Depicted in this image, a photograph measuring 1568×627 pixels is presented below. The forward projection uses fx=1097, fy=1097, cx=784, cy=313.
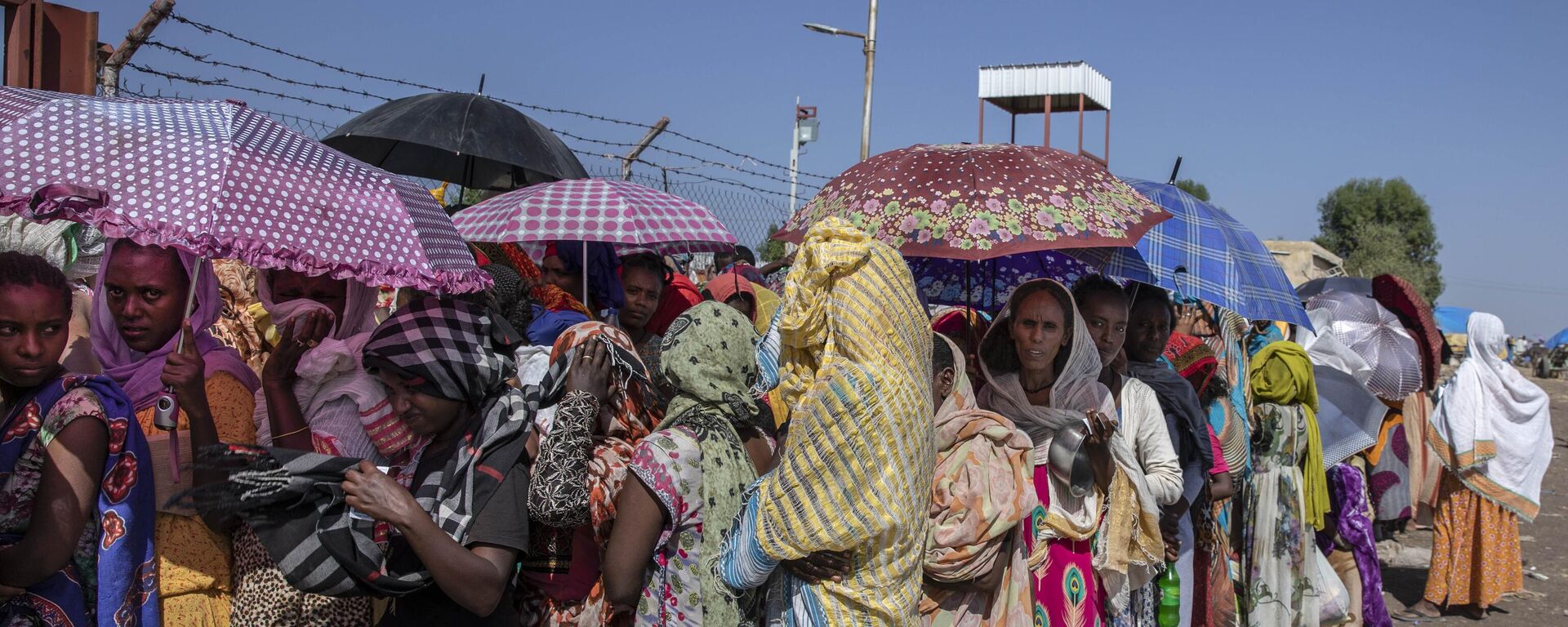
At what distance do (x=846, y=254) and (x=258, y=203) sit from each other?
57.8 inches

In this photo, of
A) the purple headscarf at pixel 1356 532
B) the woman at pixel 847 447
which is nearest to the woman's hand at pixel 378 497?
the woman at pixel 847 447

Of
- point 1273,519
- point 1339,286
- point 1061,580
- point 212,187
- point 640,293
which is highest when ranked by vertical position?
point 1339,286

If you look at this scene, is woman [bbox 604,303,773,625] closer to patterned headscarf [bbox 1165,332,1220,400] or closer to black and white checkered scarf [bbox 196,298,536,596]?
black and white checkered scarf [bbox 196,298,536,596]

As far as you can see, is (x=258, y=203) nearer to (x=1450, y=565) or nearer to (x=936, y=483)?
(x=936, y=483)

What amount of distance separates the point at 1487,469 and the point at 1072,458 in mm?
6100

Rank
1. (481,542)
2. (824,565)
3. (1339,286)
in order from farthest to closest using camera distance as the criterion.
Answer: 1. (1339,286)
2. (824,565)
3. (481,542)

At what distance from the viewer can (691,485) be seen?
116 inches

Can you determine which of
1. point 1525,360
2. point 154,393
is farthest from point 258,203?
point 1525,360

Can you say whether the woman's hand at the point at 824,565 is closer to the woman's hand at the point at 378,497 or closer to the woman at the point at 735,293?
the woman's hand at the point at 378,497

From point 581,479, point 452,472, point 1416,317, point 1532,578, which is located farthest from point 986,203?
point 1532,578

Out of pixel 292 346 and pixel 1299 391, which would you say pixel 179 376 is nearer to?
pixel 292 346

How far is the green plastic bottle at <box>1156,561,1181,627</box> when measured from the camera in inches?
192

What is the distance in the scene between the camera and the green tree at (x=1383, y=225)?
45406mm

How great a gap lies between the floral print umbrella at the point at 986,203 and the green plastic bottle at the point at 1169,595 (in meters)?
1.74
